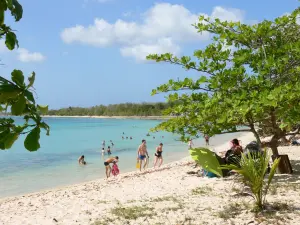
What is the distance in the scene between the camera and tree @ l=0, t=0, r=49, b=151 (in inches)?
40.0

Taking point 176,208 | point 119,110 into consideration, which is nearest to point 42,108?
point 176,208

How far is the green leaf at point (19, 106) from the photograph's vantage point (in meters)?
1.05

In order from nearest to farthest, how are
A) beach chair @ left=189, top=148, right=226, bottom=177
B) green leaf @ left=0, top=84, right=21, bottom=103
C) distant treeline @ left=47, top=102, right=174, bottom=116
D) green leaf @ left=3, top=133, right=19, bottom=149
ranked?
1. green leaf @ left=0, top=84, right=21, bottom=103
2. green leaf @ left=3, top=133, right=19, bottom=149
3. beach chair @ left=189, top=148, right=226, bottom=177
4. distant treeline @ left=47, top=102, right=174, bottom=116

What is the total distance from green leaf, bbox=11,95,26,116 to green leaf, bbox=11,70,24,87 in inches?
1.7

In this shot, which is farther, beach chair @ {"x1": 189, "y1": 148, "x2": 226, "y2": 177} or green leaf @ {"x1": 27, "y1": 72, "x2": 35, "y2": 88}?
beach chair @ {"x1": 189, "y1": 148, "x2": 226, "y2": 177}

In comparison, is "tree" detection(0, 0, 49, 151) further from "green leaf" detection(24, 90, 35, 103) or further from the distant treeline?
the distant treeline

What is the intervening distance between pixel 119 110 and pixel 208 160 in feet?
370

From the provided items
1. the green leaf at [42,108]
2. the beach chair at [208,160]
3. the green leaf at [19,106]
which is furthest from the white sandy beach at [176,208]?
the green leaf at [19,106]

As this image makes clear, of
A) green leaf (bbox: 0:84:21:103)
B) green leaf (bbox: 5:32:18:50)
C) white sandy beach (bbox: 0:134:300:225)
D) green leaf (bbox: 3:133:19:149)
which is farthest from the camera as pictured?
white sandy beach (bbox: 0:134:300:225)

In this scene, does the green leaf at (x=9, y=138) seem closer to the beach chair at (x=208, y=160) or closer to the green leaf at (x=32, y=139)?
the green leaf at (x=32, y=139)

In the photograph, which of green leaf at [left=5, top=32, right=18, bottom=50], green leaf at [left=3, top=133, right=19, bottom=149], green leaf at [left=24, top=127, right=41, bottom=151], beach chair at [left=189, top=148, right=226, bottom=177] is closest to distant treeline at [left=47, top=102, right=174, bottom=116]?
beach chair at [left=189, top=148, right=226, bottom=177]

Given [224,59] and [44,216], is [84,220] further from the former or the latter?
[224,59]

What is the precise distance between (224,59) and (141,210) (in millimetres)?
3542

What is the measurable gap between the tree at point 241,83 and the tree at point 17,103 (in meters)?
5.21
